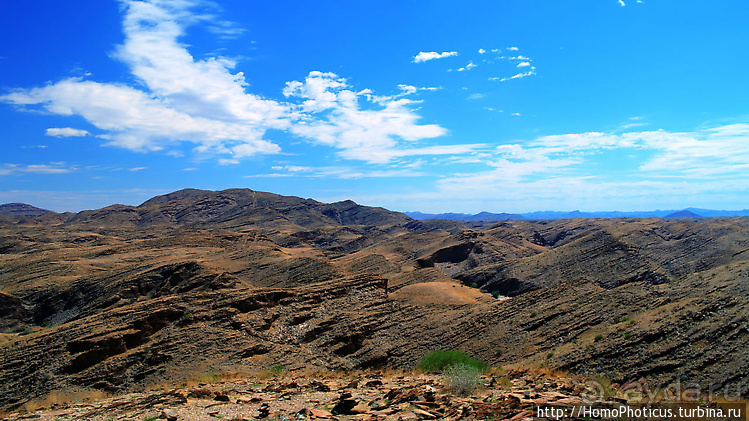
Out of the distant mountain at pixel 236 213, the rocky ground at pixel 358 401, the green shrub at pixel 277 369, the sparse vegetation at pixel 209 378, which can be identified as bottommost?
the green shrub at pixel 277 369

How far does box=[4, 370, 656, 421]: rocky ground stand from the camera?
34.2 feet

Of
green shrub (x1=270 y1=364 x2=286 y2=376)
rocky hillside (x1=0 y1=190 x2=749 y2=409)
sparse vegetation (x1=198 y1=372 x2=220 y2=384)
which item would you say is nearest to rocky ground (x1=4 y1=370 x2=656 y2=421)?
sparse vegetation (x1=198 y1=372 x2=220 y2=384)

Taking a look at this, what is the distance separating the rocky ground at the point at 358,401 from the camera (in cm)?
1042

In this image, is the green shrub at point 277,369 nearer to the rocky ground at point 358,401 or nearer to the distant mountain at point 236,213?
the rocky ground at point 358,401

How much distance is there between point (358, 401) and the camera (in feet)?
40.1

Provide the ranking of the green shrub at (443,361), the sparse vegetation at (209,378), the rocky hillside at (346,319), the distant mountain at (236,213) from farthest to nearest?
the distant mountain at (236,213), the green shrub at (443,361), the sparse vegetation at (209,378), the rocky hillside at (346,319)

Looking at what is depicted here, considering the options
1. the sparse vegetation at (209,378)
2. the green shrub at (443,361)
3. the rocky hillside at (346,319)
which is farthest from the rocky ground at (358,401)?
the rocky hillside at (346,319)

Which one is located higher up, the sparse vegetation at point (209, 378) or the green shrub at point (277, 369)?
the sparse vegetation at point (209, 378)

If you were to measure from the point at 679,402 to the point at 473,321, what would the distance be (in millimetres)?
17261

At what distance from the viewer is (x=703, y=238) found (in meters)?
66.9

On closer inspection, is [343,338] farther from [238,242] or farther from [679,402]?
[238,242]

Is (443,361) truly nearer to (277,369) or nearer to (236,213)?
(277,369)

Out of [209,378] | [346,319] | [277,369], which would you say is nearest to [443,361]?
[277,369]

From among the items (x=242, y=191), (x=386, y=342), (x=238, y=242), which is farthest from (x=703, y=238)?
(x=242, y=191)
